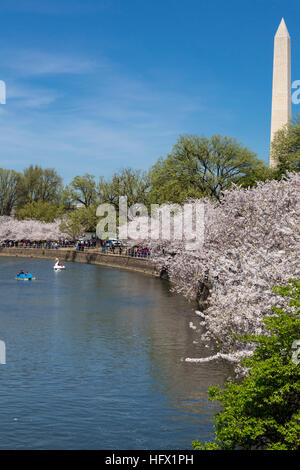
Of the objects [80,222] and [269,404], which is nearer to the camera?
[269,404]

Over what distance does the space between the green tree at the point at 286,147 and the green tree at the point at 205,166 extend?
6.26 metres

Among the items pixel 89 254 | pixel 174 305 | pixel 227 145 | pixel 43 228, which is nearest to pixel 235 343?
pixel 174 305

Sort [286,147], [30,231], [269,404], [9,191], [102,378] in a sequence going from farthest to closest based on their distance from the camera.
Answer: [9,191]
[30,231]
[286,147]
[102,378]
[269,404]

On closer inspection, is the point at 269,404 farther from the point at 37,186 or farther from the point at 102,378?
the point at 37,186

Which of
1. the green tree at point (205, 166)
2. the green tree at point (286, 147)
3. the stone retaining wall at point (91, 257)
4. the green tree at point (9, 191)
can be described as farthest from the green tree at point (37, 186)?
the green tree at point (286, 147)

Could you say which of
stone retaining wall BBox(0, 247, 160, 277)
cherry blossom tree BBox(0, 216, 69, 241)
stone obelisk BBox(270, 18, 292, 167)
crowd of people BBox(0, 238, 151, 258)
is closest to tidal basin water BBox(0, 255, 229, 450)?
stone retaining wall BBox(0, 247, 160, 277)

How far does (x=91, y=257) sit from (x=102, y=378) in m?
74.1

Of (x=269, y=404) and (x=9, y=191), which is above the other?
(x=9, y=191)

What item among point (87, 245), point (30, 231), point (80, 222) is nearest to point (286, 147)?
point (80, 222)

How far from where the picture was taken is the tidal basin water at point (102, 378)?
19.7 meters

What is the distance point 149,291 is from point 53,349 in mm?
27859

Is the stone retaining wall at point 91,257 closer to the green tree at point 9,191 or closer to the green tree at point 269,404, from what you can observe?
the green tree at point 9,191

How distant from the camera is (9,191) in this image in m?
160
